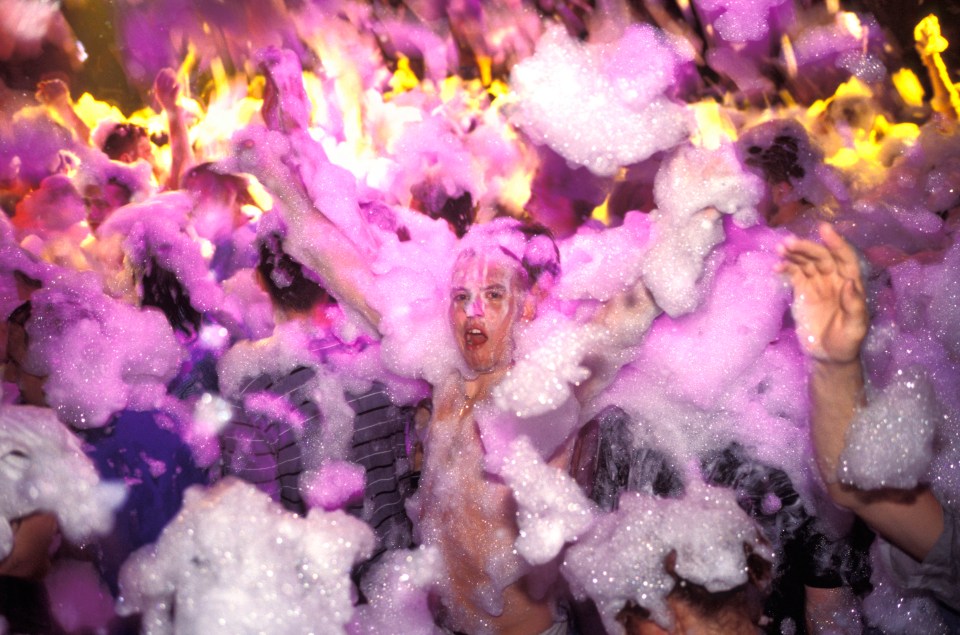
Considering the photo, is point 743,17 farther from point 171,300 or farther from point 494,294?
point 171,300

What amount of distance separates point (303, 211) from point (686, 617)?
1.61 metres

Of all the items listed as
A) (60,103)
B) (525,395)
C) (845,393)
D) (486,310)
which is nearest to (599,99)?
(486,310)

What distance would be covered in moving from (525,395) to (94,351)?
1.54 metres

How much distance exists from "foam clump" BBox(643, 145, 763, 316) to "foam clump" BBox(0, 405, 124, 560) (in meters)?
1.62

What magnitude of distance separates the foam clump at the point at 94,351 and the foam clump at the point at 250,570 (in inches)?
26.5

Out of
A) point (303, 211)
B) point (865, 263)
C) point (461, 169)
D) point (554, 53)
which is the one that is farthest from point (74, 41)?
point (865, 263)

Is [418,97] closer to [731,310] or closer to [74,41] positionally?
[74,41]

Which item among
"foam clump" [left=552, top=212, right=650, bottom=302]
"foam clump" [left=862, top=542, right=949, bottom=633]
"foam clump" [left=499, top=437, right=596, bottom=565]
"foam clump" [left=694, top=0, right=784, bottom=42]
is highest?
"foam clump" [left=694, top=0, right=784, bottom=42]

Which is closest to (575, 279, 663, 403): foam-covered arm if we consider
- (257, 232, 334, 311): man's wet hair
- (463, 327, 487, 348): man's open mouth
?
(463, 327, 487, 348): man's open mouth

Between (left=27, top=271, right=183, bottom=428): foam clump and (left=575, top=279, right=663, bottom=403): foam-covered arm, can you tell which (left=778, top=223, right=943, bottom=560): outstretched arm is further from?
(left=27, top=271, right=183, bottom=428): foam clump

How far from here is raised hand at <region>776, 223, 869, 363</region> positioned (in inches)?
47.7

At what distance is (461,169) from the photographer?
3.82m

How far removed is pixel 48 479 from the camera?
5.67 ft

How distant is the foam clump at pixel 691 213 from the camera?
4.91 feet
